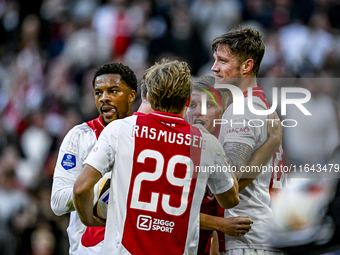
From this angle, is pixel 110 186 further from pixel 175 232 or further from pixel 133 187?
pixel 175 232

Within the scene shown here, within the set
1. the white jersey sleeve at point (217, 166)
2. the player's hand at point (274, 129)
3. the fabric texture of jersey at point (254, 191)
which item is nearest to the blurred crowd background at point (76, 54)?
the player's hand at point (274, 129)

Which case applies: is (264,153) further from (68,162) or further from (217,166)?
(68,162)

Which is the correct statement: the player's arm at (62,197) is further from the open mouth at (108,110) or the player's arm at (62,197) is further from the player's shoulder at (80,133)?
the open mouth at (108,110)

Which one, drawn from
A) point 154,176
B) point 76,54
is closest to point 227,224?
point 154,176

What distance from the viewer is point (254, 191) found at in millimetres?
2773

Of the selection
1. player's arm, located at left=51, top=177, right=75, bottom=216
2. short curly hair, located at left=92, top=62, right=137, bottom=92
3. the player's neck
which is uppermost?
short curly hair, located at left=92, top=62, right=137, bottom=92

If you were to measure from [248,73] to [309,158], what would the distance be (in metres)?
0.69

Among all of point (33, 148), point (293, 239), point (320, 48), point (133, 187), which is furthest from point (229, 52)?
point (33, 148)

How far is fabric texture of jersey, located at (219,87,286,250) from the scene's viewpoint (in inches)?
106

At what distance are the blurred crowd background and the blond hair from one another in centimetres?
359

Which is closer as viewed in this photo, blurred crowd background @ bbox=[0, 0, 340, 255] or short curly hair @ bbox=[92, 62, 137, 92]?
short curly hair @ bbox=[92, 62, 137, 92]

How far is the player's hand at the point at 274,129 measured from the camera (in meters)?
2.77

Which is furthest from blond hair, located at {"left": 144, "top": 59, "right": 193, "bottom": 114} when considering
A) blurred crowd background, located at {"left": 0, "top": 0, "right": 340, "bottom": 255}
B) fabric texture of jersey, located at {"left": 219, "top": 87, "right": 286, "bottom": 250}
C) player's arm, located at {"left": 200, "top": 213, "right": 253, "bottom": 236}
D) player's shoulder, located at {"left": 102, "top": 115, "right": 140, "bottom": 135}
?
blurred crowd background, located at {"left": 0, "top": 0, "right": 340, "bottom": 255}

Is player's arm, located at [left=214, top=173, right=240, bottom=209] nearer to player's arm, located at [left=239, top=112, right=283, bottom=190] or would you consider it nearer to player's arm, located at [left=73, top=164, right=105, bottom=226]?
player's arm, located at [left=239, top=112, right=283, bottom=190]
